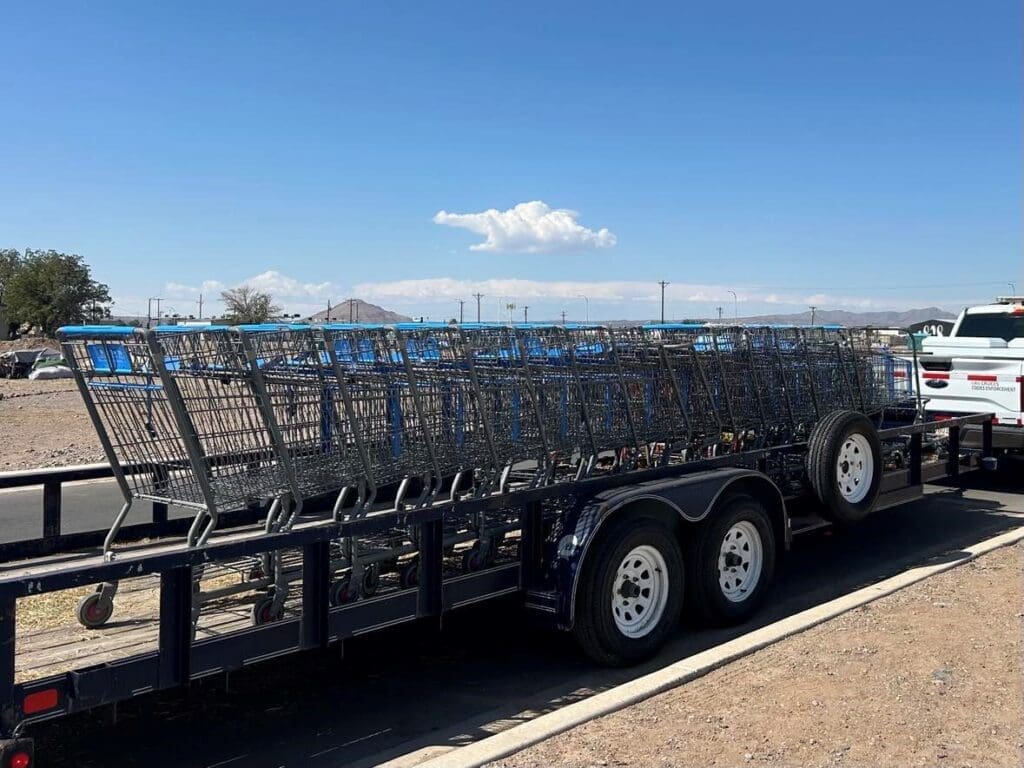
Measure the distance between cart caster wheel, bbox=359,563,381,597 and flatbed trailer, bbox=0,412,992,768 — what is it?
0.21ft

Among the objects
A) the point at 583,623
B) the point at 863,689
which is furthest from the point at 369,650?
the point at 863,689

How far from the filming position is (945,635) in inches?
241

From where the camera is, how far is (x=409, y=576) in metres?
5.61

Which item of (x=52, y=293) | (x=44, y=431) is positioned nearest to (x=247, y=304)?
(x=52, y=293)

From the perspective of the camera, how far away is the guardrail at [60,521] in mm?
5863

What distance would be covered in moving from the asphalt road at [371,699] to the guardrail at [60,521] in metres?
1.14

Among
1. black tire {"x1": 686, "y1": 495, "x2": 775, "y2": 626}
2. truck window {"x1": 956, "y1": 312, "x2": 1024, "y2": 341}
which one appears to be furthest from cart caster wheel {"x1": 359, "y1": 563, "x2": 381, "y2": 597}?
truck window {"x1": 956, "y1": 312, "x2": 1024, "y2": 341}

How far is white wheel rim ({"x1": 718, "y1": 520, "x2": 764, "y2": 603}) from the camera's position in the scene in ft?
22.1

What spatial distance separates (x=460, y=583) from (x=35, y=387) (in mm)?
35894

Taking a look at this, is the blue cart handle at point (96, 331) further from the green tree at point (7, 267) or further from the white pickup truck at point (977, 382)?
the green tree at point (7, 267)

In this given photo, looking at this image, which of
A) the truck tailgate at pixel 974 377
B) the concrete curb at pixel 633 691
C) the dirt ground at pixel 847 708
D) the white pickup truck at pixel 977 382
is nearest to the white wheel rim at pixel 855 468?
the concrete curb at pixel 633 691

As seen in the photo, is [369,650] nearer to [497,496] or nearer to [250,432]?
[497,496]

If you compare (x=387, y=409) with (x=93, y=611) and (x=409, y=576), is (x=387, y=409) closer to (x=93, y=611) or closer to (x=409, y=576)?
(x=409, y=576)

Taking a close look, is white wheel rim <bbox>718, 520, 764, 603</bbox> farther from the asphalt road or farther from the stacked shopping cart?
the stacked shopping cart
